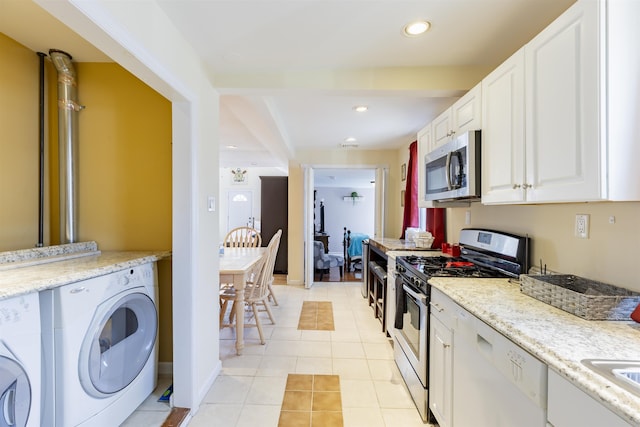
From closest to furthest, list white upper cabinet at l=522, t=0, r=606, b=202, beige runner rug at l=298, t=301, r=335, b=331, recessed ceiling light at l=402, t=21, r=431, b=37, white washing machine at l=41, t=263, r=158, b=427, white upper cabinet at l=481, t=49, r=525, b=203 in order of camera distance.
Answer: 1. white upper cabinet at l=522, t=0, r=606, b=202
2. white washing machine at l=41, t=263, r=158, b=427
3. white upper cabinet at l=481, t=49, r=525, b=203
4. recessed ceiling light at l=402, t=21, r=431, b=37
5. beige runner rug at l=298, t=301, r=335, b=331

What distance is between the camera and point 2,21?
1563 millimetres

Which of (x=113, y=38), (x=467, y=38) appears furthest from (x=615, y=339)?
(x=113, y=38)

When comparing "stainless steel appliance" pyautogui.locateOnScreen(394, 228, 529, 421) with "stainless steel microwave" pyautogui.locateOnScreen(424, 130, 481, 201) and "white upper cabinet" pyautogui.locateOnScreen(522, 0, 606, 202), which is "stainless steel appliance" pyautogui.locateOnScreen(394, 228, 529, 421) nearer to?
"stainless steel microwave" pyautogui.locateOnScreen(424, 130, 481, 201)

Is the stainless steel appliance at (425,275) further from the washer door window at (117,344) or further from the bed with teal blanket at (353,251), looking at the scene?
the bed with teal blanket at (353,251)

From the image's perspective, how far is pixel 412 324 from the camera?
1951 millimetres

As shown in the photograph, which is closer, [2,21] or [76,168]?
[2,21]

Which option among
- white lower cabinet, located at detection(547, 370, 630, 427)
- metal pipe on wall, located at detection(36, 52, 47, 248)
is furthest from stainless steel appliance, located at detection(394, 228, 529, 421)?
metal pipe on wall, located at detection(36, 52, 47, 248)

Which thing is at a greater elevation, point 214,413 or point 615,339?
point 615,339

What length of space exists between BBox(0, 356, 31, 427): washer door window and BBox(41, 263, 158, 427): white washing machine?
0.44ft

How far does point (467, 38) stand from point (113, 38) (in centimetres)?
179

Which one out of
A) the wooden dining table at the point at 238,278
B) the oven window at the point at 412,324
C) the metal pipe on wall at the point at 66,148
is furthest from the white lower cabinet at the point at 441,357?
the metal pipe on wall at the point at 66,148

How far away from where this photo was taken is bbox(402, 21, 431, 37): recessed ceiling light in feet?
4.88

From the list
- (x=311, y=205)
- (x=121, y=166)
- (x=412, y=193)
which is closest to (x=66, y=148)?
(x=121, y=166)

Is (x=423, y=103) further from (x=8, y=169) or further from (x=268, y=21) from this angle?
(x=8, y=169)
